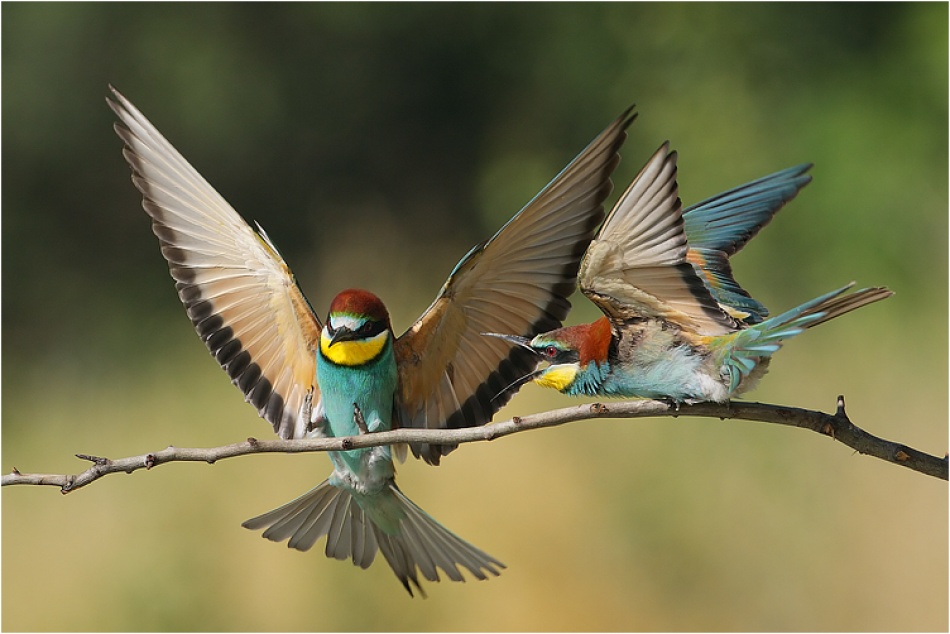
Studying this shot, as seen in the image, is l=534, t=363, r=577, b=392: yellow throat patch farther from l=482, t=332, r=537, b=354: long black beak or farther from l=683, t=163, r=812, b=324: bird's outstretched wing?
l=683, t=163, r=812, b=324: bird's outstretched wing

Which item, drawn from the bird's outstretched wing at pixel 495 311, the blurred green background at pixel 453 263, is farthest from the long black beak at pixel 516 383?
the blurred green background at pixel 453 263

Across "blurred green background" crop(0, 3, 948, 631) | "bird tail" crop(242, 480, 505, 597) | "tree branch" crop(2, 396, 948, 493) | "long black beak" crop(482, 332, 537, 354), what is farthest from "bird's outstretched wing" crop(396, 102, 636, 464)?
"blurred green background" crop(0, 3, 948, 631)

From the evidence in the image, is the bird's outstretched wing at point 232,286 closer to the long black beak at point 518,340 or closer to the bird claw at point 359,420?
the bird claw at point 359,420

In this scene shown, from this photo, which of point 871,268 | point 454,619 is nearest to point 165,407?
point 454,619

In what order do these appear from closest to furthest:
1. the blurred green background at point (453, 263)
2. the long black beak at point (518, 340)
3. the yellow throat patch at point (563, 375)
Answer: the yellow throat patch at point (563, 375)
the long black beak at point (518, 340)
the blurred green background at point (453, 263)

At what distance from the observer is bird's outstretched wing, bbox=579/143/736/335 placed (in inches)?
60.2

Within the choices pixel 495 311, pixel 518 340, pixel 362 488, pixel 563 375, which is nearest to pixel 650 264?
pixel 563 375

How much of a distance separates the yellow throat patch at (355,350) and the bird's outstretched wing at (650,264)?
0.51m

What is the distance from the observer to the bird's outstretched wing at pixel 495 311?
5.86 feet

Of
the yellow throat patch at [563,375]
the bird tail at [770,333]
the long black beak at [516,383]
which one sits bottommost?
the long black beak at [516,383]

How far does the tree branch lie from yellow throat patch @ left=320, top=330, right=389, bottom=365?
45 centimetres

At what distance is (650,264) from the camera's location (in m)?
1.59

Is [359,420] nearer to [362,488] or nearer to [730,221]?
[362,488]

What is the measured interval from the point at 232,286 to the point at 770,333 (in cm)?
104
